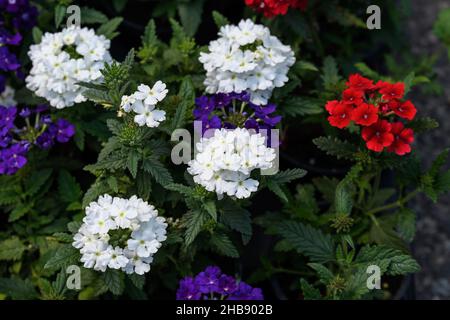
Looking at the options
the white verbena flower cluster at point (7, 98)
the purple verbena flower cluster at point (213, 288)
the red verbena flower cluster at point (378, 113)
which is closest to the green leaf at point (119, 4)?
the white verbena flower cluster at point (7, 98)

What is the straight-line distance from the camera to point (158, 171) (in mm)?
2824

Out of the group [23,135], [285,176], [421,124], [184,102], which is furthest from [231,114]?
[23,135]

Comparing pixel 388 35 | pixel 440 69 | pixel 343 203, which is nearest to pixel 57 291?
pixel 343 203

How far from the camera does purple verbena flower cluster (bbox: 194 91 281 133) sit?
9.75 feet

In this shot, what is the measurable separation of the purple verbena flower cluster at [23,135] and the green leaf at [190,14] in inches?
38.8

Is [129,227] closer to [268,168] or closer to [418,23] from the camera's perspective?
A: [268,168]

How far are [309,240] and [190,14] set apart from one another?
5.14 ft

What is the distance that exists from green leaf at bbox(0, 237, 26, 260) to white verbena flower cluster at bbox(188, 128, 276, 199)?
1.05 meters

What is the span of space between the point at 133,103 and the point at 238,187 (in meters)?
0.54

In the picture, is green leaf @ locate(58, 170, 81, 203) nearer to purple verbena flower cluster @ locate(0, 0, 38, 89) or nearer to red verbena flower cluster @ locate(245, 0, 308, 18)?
purple verbena flower cluster @ locate(0, 0, 38, 89)

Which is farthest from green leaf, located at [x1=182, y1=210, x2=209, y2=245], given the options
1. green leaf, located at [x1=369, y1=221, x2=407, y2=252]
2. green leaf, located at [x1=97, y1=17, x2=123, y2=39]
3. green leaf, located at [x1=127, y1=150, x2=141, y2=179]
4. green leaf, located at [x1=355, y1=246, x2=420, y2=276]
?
green leaf, located at [x1=97, y1=17, x2=123, y2=39]

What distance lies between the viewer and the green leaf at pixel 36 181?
130 inches

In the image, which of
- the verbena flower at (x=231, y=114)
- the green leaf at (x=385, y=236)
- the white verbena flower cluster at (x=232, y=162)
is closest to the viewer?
the white verbena flower cluster at (x=232, y=162)

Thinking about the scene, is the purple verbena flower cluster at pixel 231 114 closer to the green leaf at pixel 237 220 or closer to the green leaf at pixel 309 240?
the green leaf at pixel 237 220
